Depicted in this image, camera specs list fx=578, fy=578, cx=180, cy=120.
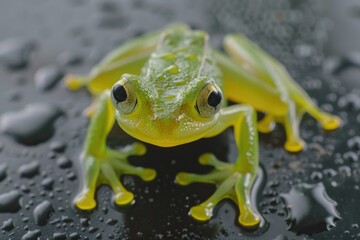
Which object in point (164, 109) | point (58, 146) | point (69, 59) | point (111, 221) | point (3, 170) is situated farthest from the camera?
point (69, 59)

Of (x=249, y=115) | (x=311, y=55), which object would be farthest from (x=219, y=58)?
(x=311, y=55)

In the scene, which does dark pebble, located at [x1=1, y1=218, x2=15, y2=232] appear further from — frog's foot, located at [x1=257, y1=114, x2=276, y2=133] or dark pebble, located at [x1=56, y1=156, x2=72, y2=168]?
frog's foot, located at [x1=257, y1=114, x2=276, y2=133]

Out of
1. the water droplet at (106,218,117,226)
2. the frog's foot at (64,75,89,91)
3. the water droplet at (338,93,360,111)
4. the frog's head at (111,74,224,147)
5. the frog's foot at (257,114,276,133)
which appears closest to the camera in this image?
the frog's head at (111,74,224,147)

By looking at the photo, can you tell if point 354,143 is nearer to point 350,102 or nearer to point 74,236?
point 350,102

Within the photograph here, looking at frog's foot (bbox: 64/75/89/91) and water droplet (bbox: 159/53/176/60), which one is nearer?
water droplet (bbox: 159/53/176/60)

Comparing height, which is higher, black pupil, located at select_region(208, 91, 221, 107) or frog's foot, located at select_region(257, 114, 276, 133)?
black pupil, located at select_region(208, 91, 221, 107)

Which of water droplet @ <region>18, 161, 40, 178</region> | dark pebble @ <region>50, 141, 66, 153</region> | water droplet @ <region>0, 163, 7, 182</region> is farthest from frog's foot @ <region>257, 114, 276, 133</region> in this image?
water droplet @ <region>0, 163, 7, 182</region>

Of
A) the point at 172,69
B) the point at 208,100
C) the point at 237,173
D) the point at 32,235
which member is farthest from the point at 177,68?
the point at 32,235
